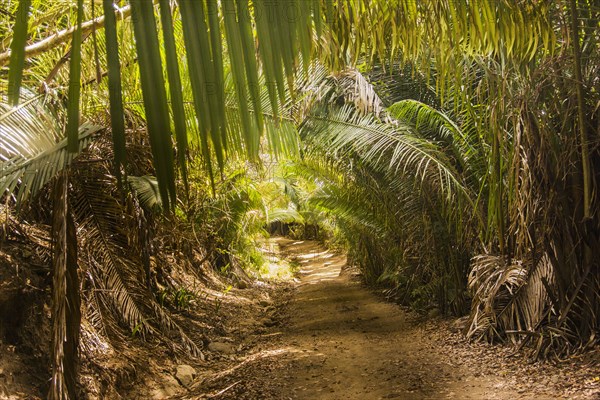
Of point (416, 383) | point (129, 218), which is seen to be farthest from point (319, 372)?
point (129, 218)

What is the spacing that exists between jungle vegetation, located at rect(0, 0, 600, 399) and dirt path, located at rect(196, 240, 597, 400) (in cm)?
49

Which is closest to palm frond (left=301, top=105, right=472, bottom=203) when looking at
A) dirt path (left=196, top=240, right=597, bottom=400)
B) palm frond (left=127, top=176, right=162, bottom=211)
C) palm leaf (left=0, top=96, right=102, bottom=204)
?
dirt path (left=196, top=240, right=597, bottom=400)

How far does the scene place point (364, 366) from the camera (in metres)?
5.27

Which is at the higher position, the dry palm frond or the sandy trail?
the dry palm frond

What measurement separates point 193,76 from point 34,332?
4.01m

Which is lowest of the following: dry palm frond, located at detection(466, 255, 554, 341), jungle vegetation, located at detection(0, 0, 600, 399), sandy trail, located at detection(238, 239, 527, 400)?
sandy trail, located at detection(238, 239, 527, 400)

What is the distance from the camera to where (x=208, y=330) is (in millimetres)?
7254

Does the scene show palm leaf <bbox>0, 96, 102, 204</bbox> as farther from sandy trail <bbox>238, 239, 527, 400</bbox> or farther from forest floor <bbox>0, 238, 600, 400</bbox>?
sandy trail <bbox>238, 239, 527, 400</bbox>

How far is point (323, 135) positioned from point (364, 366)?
270 cm

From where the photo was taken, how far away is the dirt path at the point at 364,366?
4234mm

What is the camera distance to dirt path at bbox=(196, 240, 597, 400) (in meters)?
4.23

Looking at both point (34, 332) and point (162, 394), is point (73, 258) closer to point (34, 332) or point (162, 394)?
point (34, 332)

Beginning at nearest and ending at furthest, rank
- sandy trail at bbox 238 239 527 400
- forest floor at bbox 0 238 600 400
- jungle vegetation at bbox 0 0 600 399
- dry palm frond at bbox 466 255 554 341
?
jungle vegetation at bbox 0 0 600 399 < forest floor at bbox 0 238 600 400 < sandy trail at bbox 238 239 527 400 < dry palm frond at bbox 466 255 554 341

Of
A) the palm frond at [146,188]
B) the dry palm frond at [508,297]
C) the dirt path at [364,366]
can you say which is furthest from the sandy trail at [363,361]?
the palm frond at [146,188]
